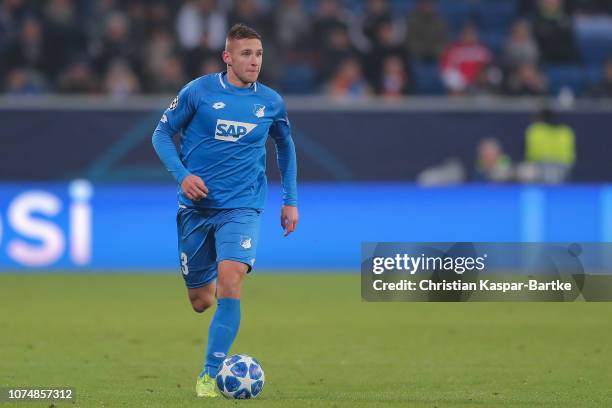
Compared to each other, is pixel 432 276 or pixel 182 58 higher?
pixel 182 58

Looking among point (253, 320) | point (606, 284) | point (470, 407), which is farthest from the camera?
point (253, 320)

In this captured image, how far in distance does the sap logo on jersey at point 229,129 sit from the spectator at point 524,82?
13.3m

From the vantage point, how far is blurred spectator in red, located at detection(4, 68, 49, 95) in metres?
20.3

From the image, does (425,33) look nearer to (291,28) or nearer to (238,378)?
(291,28)

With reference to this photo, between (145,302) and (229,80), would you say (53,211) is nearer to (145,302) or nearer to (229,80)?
(145,302)

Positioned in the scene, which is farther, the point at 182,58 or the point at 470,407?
the point at 182,58

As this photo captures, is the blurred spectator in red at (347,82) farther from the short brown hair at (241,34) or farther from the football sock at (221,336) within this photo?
the football sock at (221,336)

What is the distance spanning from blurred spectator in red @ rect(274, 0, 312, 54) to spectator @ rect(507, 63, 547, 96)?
3396 millimetres

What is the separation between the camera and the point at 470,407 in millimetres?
7852

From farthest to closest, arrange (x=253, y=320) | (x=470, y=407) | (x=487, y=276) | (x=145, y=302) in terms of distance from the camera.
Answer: (x=145, y=302) < (x=253, y=320) < (x=487, y=276) < (x=470, y=407)

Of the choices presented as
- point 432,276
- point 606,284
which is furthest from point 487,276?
point 606,284

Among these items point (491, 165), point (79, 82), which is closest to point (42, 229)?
point (79, 82)

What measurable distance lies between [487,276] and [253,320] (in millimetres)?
4568

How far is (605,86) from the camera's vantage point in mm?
21844
